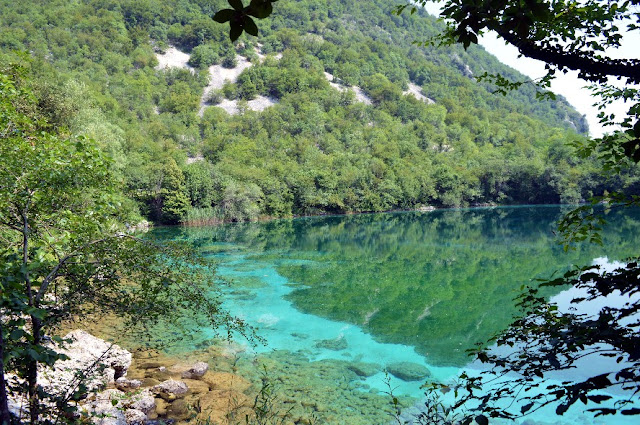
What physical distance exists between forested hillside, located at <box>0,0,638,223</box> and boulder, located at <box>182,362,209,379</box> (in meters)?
17.3

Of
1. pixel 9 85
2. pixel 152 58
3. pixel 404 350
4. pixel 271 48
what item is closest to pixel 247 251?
pixel 404 350

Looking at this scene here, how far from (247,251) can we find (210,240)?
5.72m

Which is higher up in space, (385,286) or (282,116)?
(282,116)

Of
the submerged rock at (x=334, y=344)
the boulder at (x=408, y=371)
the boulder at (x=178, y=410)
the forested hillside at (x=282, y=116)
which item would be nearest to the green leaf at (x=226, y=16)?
the boulder at (x=178, y=410)

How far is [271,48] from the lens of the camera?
13925cm

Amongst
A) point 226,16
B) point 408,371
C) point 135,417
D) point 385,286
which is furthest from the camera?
point 385,286

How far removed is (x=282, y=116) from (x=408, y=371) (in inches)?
3820

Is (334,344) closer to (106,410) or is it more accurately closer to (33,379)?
(106,410)

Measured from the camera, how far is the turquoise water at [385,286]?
12.4 m

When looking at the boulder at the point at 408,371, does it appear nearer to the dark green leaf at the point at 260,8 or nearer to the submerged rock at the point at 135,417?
the submerged rock at the point at 135,417

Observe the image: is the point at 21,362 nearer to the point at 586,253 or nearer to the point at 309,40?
the point at 586,253

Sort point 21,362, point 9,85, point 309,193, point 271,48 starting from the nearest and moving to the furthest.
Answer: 1. point 21,362
2. point 9,85
3. point 309,193
4. point 271,48

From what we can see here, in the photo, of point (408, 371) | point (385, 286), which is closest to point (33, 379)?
point (408, 371)

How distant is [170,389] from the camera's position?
8.68 meters
